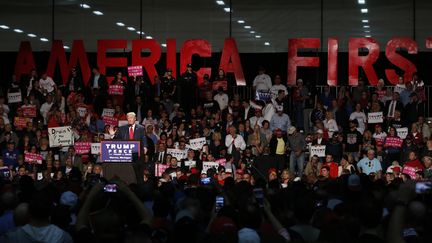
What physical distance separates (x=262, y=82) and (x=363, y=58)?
3618 millimetres

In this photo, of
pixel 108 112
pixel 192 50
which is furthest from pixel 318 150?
pixel 192 50

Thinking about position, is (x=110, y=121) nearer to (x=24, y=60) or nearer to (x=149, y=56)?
(x=149, y=56)

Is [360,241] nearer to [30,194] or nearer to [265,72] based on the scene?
[30,194]

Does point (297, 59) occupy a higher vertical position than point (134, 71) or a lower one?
higher

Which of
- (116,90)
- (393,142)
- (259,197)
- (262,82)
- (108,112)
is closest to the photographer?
(259,197)

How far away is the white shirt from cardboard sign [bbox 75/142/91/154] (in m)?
6.38

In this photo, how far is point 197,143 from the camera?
28.5 meters

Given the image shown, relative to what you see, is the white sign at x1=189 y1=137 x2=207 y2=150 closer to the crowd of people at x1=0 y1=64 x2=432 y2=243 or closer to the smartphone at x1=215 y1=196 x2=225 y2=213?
the crowd of people at x1=0 y1=64 x2=432 y2=243

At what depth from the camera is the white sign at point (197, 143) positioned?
28438 mm

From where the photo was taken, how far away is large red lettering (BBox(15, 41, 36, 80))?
35.6 metres

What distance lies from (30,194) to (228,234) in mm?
3747

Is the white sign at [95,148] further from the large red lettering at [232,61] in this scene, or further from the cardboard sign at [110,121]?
the large red lettering at [232,61]

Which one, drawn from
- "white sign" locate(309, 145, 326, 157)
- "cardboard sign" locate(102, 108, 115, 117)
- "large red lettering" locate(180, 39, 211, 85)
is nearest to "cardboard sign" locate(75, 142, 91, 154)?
"cardboard sign" locate(102, 108, 115, 117)

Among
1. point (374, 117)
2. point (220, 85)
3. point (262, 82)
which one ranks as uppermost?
point (262, 82)
